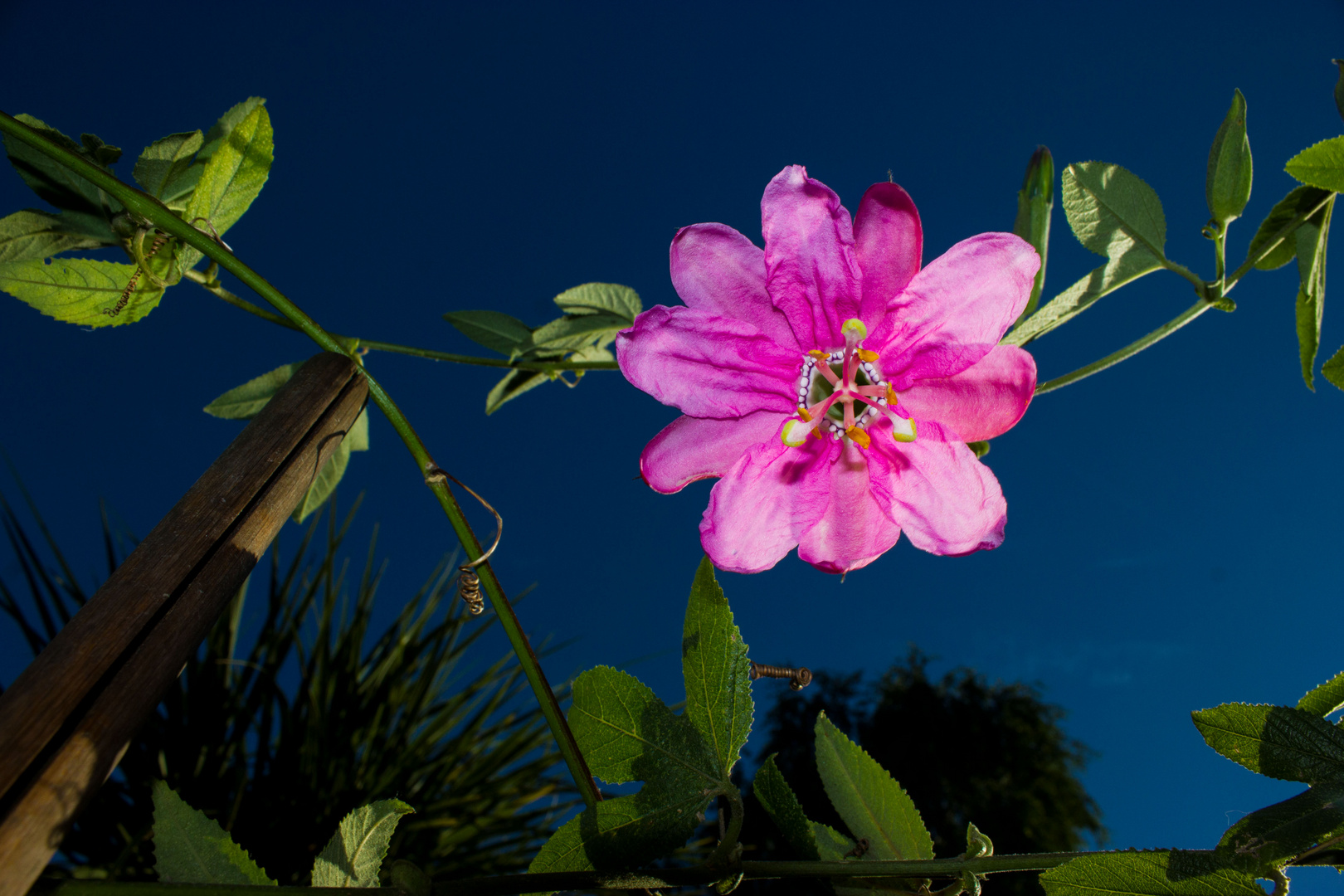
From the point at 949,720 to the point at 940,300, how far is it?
17.6ft

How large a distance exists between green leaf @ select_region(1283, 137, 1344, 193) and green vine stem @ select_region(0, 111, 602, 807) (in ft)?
1.53

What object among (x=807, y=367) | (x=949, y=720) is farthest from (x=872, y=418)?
(x=949, y=720)

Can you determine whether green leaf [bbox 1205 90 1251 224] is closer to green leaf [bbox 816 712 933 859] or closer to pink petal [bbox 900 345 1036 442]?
pink petal [bbox 900 345 1036 442]

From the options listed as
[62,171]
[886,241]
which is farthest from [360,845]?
[62,171]

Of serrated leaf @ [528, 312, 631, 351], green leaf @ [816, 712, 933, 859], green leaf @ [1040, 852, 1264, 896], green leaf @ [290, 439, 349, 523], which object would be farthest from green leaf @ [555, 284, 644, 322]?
green leaf @ [1040, 852, 1264, 896]

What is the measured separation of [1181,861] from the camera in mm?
333

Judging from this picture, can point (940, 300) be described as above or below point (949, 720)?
below

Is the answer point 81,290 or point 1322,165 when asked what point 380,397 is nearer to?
point 81,290

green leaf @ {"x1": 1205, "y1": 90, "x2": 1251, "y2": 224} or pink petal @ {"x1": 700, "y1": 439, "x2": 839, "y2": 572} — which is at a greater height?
green leaf @ {"x1": 1205, "y1": 90, "x2": 1251, "y2": 224}

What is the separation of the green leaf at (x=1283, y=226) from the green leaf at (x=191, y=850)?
2.19 ft

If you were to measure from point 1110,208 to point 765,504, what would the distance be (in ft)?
1.08

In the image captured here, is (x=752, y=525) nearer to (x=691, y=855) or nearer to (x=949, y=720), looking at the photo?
(x=691, y=855)

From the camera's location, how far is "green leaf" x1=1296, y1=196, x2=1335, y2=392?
508 mm

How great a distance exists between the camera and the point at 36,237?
57 cm
